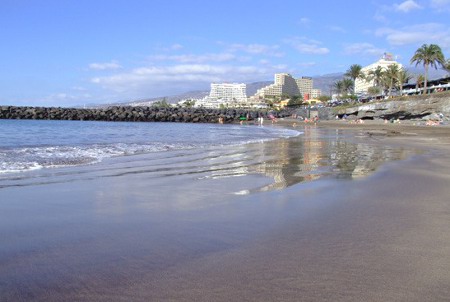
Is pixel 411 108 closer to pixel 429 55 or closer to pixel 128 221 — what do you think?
pixel 429 55

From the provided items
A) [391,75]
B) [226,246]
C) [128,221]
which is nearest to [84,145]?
[128,221]

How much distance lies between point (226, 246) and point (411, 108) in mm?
59722

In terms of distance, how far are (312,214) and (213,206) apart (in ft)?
4.67

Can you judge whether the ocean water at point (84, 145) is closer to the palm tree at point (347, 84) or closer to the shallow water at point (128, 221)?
the shallow water at point (128, 221)

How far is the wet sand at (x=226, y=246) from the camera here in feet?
9.91

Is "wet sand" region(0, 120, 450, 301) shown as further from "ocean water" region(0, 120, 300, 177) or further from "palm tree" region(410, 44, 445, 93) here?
"palm tree" region(410, 44, 445, 93)

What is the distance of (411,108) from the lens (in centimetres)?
5722

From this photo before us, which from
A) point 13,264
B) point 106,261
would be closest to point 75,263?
point 106,261

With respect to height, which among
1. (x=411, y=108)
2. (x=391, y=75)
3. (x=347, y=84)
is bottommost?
(x=411, y=108)

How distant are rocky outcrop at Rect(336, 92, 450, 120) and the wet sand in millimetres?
52900

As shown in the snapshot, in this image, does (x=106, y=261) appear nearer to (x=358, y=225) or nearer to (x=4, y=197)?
(x=358, y=225)

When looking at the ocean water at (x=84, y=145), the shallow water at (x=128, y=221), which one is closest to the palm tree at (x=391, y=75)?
the ocean water at (x=84, y=145)

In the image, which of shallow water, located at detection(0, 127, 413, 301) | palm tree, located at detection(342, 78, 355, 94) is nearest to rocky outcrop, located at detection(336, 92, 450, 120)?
palm tree, located at detection(342, 78, 355, 94)

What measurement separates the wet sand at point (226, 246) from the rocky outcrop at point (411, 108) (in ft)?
174
